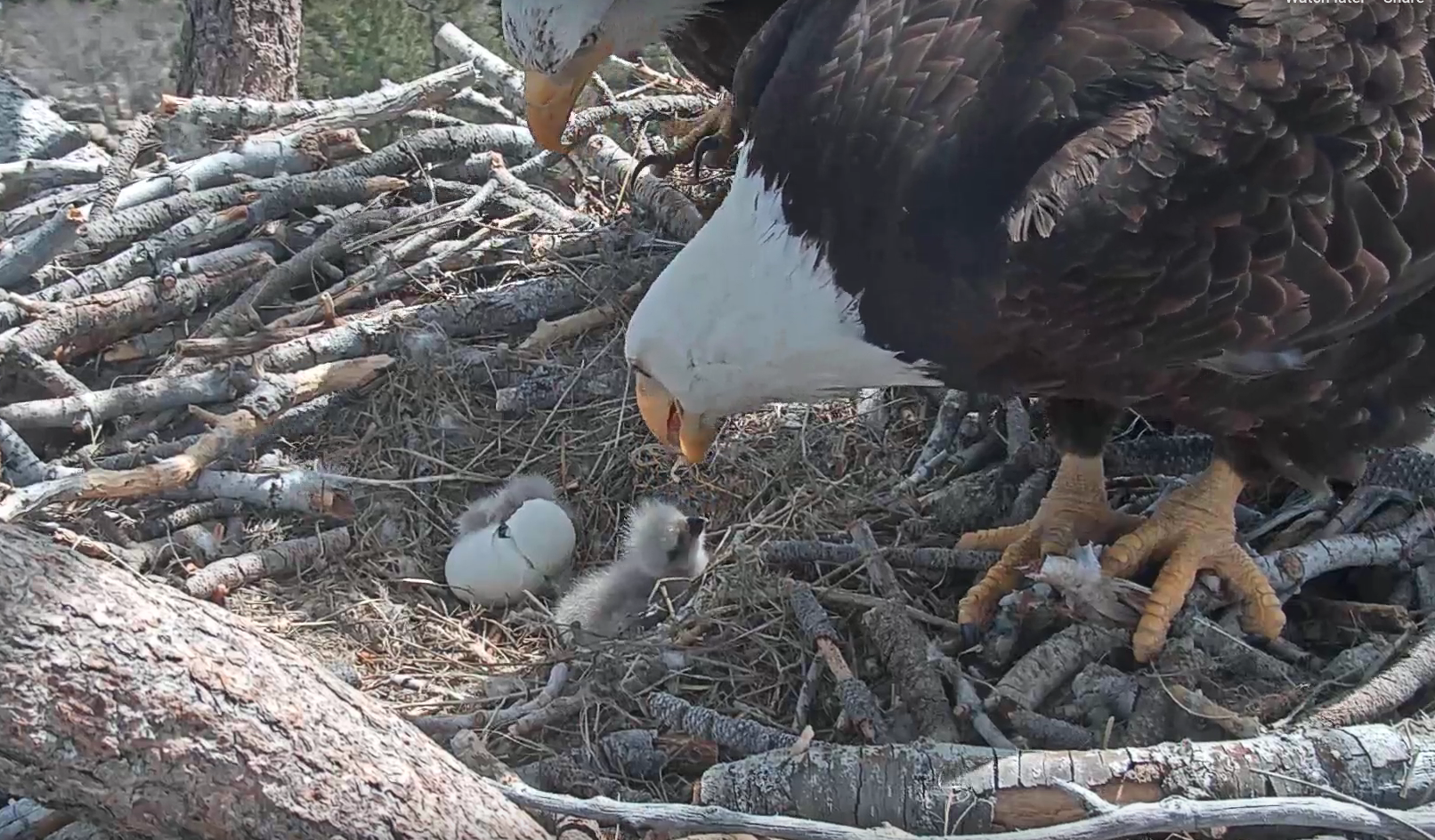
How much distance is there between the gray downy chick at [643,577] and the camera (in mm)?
3193

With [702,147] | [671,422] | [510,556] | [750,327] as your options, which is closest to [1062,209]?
[750,327]

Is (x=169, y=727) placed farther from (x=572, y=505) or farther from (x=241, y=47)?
(x=241, y=47)

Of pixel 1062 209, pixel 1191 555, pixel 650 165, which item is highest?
pixel 1062 209

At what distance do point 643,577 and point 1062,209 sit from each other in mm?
1438

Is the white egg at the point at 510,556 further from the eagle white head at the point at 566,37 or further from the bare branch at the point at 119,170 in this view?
the bare branch at the point at 119,170

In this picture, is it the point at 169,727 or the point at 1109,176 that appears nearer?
the point at 169,727

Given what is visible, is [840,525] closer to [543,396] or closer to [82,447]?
[543,396]

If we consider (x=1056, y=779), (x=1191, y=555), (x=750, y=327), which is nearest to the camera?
(x=1056, y=779)

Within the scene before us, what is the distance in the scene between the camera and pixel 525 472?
366 cm

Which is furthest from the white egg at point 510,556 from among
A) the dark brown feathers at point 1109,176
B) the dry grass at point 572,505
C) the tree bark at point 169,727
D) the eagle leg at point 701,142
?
the eagle leg at point 701,142

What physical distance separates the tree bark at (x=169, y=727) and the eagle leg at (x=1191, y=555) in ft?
5.26

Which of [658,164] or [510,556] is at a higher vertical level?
[658,164]

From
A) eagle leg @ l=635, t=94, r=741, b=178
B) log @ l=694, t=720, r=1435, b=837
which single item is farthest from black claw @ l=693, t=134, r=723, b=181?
log @ l=694, t=720, r=1435, b=837

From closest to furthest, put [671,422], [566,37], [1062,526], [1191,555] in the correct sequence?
[671,422]
[1191,555]
[1062,526]
[566,37]
